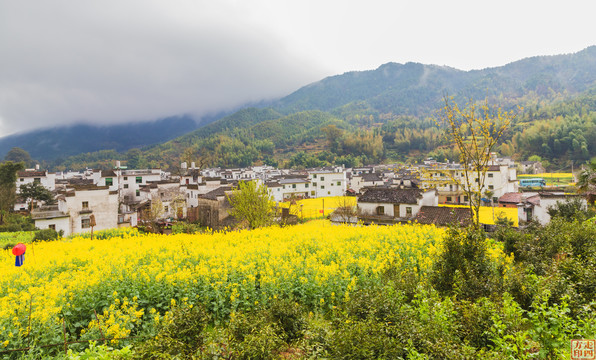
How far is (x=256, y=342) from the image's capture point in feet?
14.3

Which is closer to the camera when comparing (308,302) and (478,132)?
(308,302)

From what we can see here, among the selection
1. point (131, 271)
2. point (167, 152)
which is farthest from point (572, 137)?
point (167, 152)

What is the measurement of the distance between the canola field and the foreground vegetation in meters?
0.04

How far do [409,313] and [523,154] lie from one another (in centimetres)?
11290

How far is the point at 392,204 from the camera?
115ft

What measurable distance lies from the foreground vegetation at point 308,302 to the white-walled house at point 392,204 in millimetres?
22673

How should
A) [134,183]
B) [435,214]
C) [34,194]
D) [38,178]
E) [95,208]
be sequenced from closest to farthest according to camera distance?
1. [435,214]
2. [95,208]
3. [34,194]
4. [134,183]
5. [38,178]

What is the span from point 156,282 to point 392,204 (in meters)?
31.4

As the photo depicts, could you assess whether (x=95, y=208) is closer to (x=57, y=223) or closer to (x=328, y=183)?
(x=57, y=223)

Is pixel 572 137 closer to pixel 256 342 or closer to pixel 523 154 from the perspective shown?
pixel 523 154

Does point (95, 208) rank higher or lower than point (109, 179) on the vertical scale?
lower

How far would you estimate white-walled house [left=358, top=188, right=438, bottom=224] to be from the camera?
111 ft

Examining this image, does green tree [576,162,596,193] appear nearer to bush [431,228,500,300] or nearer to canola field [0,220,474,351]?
canola field [0,220,474,351]

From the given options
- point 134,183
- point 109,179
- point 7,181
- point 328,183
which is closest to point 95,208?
point 109,179
